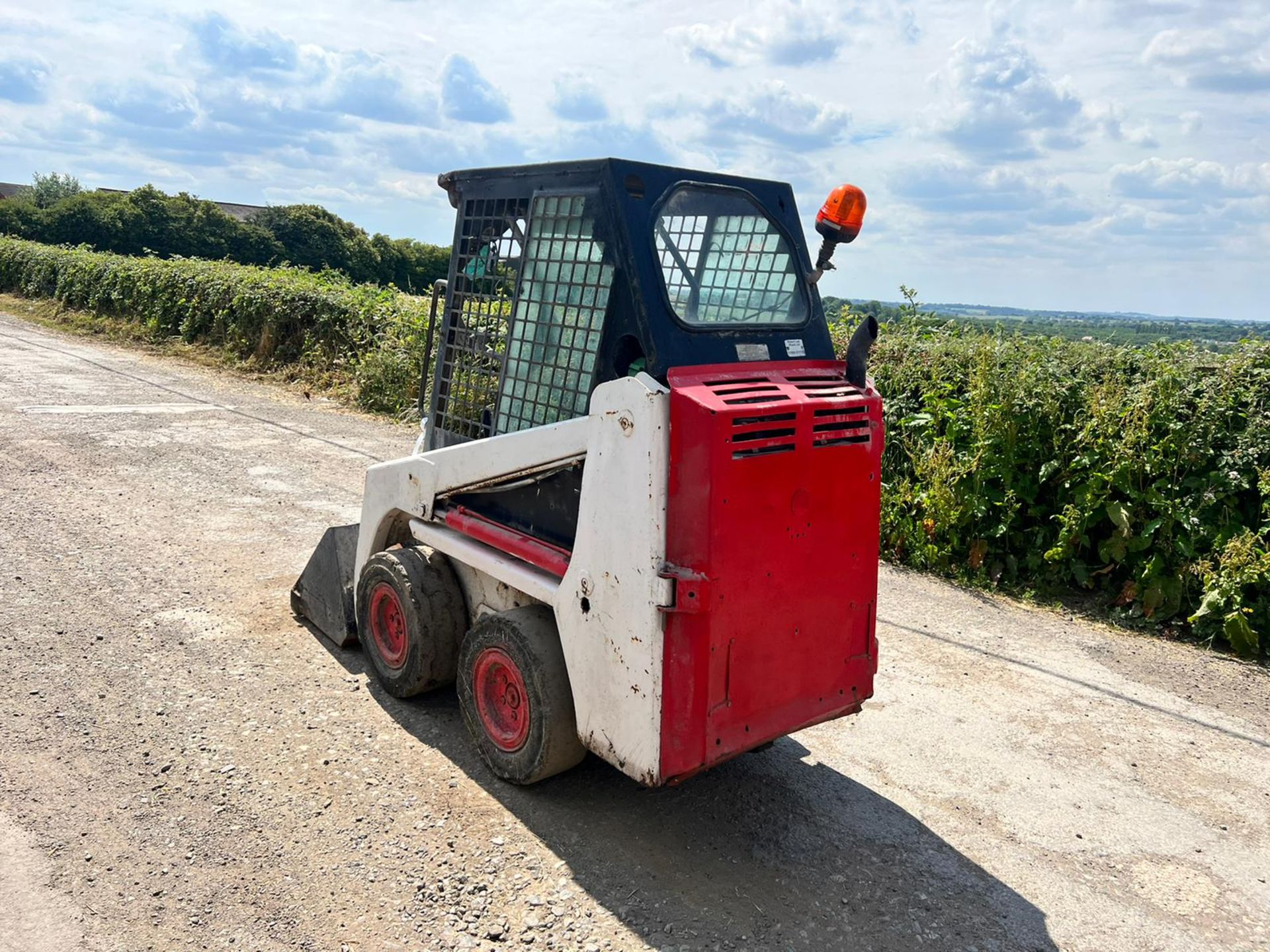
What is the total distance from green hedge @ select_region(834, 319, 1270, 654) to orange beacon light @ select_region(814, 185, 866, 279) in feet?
11.2

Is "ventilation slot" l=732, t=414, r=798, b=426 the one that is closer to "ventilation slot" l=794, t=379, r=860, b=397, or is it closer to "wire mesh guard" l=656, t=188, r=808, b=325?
"ventilation slot" l=794, t=379, r=860, b=397

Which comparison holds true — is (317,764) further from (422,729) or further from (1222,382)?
(1222,382)

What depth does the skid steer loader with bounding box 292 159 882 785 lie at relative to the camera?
10.3 ft

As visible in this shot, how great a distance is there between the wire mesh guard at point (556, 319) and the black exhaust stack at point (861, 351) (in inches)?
37.4

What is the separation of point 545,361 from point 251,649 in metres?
2.31

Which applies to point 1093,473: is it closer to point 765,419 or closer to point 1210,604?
point 1210,604

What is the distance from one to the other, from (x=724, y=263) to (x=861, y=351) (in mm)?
600

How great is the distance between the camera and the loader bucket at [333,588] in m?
4.90

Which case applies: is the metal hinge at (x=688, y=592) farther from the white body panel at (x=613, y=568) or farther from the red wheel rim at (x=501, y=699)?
the red wheel rim at (x=501, y=699)

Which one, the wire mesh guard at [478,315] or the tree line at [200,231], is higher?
the tree line at [200,231]

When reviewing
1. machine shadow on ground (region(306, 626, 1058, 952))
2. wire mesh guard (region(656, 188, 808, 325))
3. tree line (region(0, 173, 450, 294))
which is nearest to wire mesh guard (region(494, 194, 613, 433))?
wire mesh guard (region(656, 188, 808, 325))

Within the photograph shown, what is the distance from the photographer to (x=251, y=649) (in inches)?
192

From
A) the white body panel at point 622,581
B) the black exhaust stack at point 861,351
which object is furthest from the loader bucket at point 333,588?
the black exhaust stack at point 861,351

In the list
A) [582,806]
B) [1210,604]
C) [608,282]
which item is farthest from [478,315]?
[1210,604]
